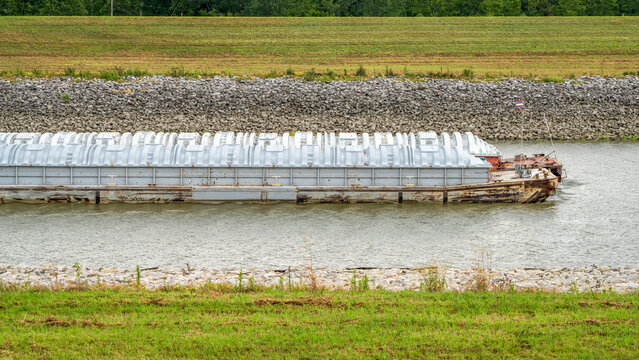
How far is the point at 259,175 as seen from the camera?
30.8m

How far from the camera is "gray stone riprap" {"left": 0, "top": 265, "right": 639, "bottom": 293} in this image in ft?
56.1

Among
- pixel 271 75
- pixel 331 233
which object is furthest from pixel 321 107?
pixel 331 233

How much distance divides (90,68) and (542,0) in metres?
62.6

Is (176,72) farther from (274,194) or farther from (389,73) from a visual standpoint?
(274,194)

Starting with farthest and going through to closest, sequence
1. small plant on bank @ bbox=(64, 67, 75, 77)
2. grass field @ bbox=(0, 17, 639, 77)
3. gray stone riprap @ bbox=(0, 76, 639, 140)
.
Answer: grass field @ bbox=(0, 17, 639, 77) < small plant on bank @ bbox=(64, 67, 75, 77) < gray stone riprap @ bbox=(0, 76, 639, 140)

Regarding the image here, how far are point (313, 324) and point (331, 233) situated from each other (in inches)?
505

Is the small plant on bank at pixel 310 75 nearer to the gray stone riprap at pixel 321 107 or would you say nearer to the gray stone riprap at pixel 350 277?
the gray stone riprap at pixel 321 107

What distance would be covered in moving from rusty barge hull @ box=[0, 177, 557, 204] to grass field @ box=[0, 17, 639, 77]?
29506mm

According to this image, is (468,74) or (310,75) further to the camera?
(468,74)

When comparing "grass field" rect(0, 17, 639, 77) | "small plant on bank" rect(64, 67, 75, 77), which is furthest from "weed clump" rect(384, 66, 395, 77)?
"small plant on bank" rect(64, 67, 75, 77)

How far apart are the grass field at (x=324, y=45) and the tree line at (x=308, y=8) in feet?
42.9

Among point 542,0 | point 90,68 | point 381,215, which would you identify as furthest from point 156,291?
point 542,0

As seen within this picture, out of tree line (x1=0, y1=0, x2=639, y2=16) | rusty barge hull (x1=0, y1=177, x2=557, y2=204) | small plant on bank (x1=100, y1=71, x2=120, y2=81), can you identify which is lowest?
rusty barge hull (x1=0, y1=177, x2=557, y2=204)

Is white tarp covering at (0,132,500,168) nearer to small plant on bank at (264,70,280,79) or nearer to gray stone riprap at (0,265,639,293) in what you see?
gray stone riprap at (0,265,639,293)
